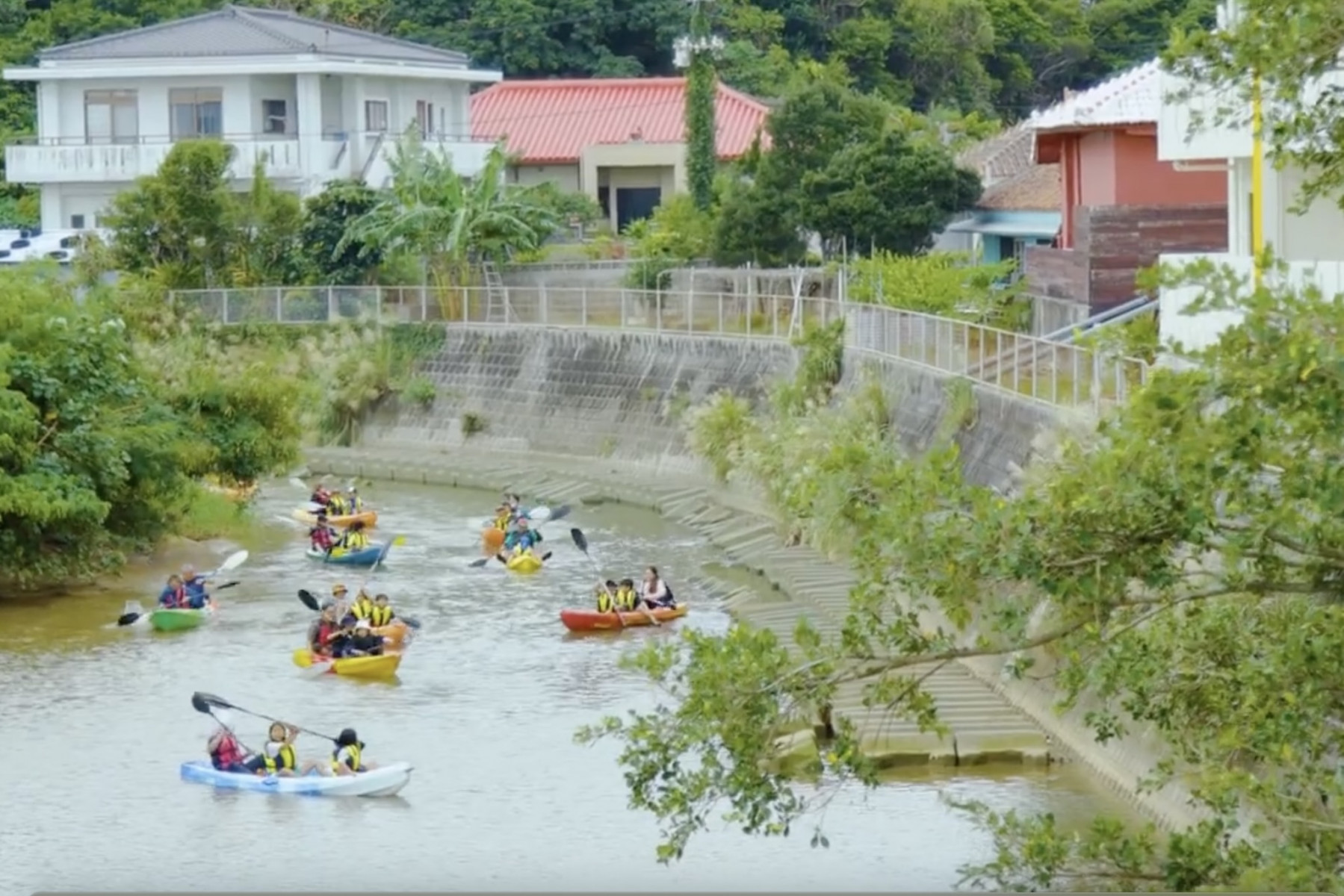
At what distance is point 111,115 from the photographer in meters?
59.8

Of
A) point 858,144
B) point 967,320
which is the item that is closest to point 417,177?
point 858,144

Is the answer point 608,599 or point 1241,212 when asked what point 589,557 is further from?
point 1241,212

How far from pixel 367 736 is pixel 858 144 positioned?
963 inches

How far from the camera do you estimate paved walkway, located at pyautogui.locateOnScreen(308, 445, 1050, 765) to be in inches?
949

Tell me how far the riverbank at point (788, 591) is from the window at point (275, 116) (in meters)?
11.4

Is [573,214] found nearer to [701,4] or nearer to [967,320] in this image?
[701,4]

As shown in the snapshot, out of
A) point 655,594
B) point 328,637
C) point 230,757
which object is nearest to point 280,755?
point 230,757

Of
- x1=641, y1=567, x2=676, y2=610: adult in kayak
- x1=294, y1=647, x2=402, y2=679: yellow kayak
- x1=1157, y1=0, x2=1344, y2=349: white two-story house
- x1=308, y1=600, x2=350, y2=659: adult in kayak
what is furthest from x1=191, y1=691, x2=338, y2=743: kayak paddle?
x1=1157, y1=0, x2=1344, y2=349: white two-story house

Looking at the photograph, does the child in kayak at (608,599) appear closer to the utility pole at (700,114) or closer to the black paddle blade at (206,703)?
the black paddle blade at (206,703)

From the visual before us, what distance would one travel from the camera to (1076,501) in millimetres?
12422

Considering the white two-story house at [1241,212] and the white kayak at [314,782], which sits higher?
the white two-story house at [1241,212]

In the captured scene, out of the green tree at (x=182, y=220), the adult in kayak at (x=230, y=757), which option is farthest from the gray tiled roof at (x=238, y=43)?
the adult in kayak at (x=230, y=757)

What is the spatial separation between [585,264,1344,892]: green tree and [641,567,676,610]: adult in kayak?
1802 cm

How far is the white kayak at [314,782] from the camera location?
79.7 ft
